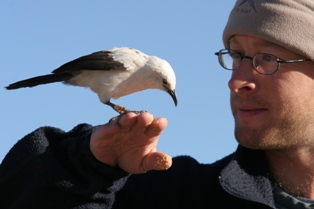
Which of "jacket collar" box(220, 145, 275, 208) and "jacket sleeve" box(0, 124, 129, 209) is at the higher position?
"jacket sleeve" box(0, 124, 129, 209)

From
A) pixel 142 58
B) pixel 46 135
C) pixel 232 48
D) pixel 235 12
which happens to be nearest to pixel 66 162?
pixel 46 135

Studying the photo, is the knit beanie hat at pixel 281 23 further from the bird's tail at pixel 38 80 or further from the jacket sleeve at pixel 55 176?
the bird's tail at pixel 38 80

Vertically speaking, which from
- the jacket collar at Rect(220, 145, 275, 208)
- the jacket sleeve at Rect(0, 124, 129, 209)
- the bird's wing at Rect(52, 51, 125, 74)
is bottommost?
the jacket collar at Rect(220, 145, 275, 208)

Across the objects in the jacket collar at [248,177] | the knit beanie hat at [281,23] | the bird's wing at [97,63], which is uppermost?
the knit beanie hat at [281,23]

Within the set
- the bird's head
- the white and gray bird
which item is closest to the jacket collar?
the white and gray bird

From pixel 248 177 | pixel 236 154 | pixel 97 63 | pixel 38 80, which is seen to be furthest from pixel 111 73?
pixel 248 177

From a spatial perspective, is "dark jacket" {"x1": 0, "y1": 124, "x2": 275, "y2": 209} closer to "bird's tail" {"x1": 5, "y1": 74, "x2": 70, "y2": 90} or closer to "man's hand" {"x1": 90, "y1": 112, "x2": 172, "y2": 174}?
"man's hand" {"x1": 90, "y1": 112, "x2": 172, "y2": 174}

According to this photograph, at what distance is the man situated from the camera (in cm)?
365

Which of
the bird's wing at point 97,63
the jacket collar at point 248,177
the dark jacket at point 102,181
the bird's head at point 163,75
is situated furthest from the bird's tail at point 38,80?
the jacket collar at point 248,177

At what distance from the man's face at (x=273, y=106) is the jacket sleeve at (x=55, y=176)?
0.91 m

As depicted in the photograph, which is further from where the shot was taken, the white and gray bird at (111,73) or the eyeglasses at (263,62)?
the white and gray bird at (111,73)

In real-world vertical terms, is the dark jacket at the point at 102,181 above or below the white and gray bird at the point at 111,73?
below

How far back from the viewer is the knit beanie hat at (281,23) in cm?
414

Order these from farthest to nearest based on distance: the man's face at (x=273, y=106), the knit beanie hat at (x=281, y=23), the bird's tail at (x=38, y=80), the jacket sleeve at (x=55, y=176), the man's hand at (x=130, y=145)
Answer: the bird's tail at (x=38, y=80) → the knit beanie hat at (x=281, y=23) → the man's face at (x=273, y=106) → the jacket sleeve at (x=55, y=176) → the man's hand at (x=130, y=145)
